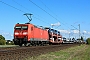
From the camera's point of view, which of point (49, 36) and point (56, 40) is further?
point (56, 40)

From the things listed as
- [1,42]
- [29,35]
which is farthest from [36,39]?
[1,42]

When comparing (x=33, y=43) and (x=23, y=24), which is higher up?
(x=23, y=24)

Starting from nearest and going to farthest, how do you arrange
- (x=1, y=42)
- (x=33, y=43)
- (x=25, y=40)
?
1. (x=25, y=40)
2. (x=33, y=43)
3. (x=1, y=42)

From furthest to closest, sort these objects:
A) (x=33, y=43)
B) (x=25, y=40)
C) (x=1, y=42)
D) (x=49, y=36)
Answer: (x=1, y=42)
(x=49, y=36)
(x=33, y=43)
(x=25, y=40)

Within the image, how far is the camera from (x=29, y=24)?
4247cm

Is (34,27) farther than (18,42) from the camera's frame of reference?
Yes

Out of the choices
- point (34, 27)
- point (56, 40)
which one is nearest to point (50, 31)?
point (56, 40)

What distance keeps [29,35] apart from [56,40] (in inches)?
1237

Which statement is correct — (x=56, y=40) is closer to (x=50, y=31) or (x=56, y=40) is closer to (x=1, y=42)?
(x=50, y=31)

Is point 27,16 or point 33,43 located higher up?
point 27,16

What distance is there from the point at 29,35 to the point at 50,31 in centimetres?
2374

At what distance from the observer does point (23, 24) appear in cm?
4250

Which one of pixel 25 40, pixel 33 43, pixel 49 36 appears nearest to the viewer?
pixel 25 40

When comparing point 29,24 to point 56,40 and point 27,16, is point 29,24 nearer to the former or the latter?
point 27,16
